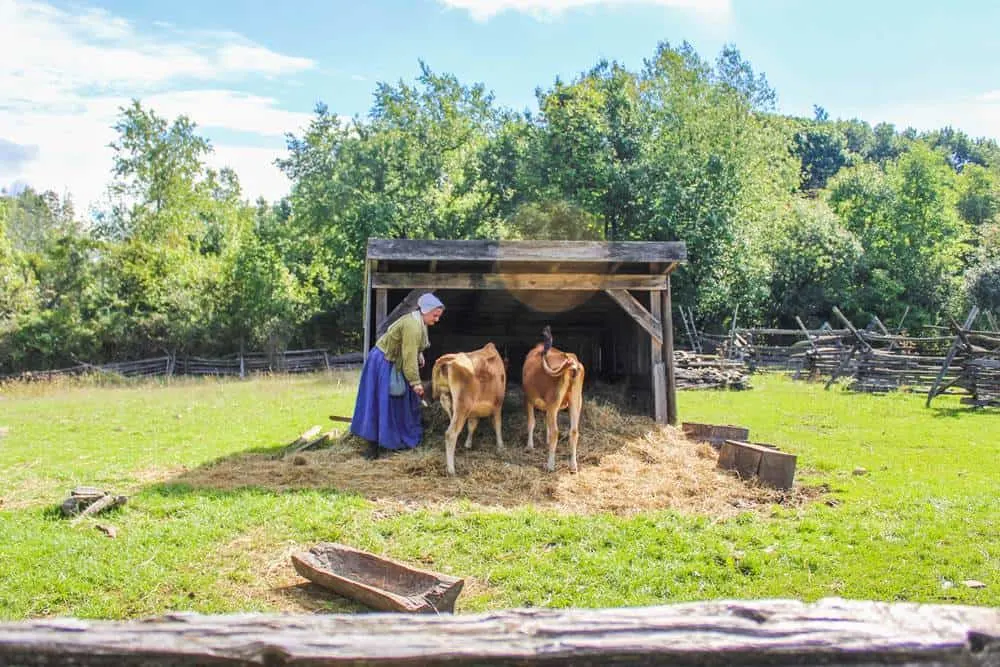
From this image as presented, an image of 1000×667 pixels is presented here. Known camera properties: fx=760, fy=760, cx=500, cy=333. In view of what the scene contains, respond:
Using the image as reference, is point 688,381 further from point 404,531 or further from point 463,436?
point 404,531

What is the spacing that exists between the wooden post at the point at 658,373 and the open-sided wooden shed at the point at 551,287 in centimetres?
2

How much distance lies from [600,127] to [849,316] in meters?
17.6

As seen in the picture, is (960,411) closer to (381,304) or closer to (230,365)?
(381,304)

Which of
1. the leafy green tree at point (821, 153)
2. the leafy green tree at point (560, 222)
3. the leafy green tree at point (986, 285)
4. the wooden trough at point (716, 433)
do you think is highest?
the leafy green tree at point (821, 153)

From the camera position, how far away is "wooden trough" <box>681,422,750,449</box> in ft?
33.6

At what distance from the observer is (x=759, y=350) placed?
2895cm

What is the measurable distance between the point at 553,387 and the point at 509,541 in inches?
128

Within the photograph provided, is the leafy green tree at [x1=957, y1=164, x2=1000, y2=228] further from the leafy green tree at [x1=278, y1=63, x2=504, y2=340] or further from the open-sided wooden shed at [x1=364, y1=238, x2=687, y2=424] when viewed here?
the open-sided wooden shed at [x1=364, y1=238, x2=687, y2=424]

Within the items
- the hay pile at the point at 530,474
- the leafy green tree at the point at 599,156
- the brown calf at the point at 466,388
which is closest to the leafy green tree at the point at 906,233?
the leafy green tree at the point at 599,156

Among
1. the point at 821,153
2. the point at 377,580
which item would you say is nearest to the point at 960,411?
the point at 377,580

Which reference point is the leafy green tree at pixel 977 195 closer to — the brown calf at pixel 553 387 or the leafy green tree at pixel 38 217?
the brown calf at pixel 553 387

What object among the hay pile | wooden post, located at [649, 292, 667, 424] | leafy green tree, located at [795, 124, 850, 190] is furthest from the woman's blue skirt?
leafy green tree, located at [795, 124, 850, 190]

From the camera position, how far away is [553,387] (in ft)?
30.8

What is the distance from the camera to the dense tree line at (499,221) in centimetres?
2889
